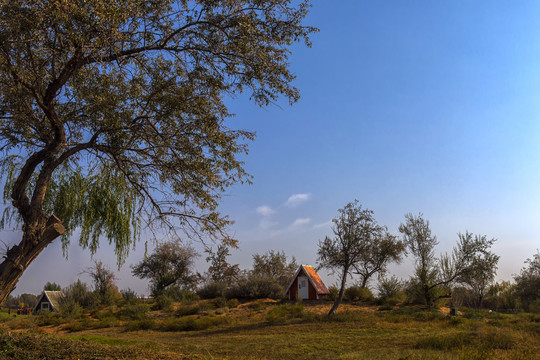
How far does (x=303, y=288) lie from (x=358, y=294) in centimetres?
646

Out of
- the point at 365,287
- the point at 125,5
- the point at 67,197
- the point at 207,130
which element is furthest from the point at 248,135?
the point at 365,287

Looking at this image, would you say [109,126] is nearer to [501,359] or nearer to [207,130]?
[207,130]

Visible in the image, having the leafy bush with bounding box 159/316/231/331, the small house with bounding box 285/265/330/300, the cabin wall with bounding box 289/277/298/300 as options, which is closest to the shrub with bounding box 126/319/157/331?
the leafy bush with bounding box 159/316/231/331

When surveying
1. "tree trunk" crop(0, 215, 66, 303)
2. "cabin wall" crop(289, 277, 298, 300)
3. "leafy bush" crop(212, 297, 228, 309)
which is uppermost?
"tree trunk" crop(0, 215, 66, 303)

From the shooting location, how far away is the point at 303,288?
38281 millimetres

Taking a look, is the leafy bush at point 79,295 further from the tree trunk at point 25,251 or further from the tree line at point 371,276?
the tree trunk at point 25,251

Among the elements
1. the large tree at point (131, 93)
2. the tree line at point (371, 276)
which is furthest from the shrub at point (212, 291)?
the large tree at point (131, 93)

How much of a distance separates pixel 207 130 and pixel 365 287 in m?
28.8

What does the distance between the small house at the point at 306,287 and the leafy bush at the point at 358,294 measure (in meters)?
4.12

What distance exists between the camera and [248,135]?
10.5m

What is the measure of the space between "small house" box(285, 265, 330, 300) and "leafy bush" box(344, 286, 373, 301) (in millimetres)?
4117

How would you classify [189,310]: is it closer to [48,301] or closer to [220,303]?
[220,303]

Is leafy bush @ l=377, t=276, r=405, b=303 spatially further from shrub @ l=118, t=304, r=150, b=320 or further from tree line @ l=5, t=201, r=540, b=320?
shrub @ l=118, t=304, r=150, b=320

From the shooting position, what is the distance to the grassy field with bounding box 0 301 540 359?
26.5 ft
